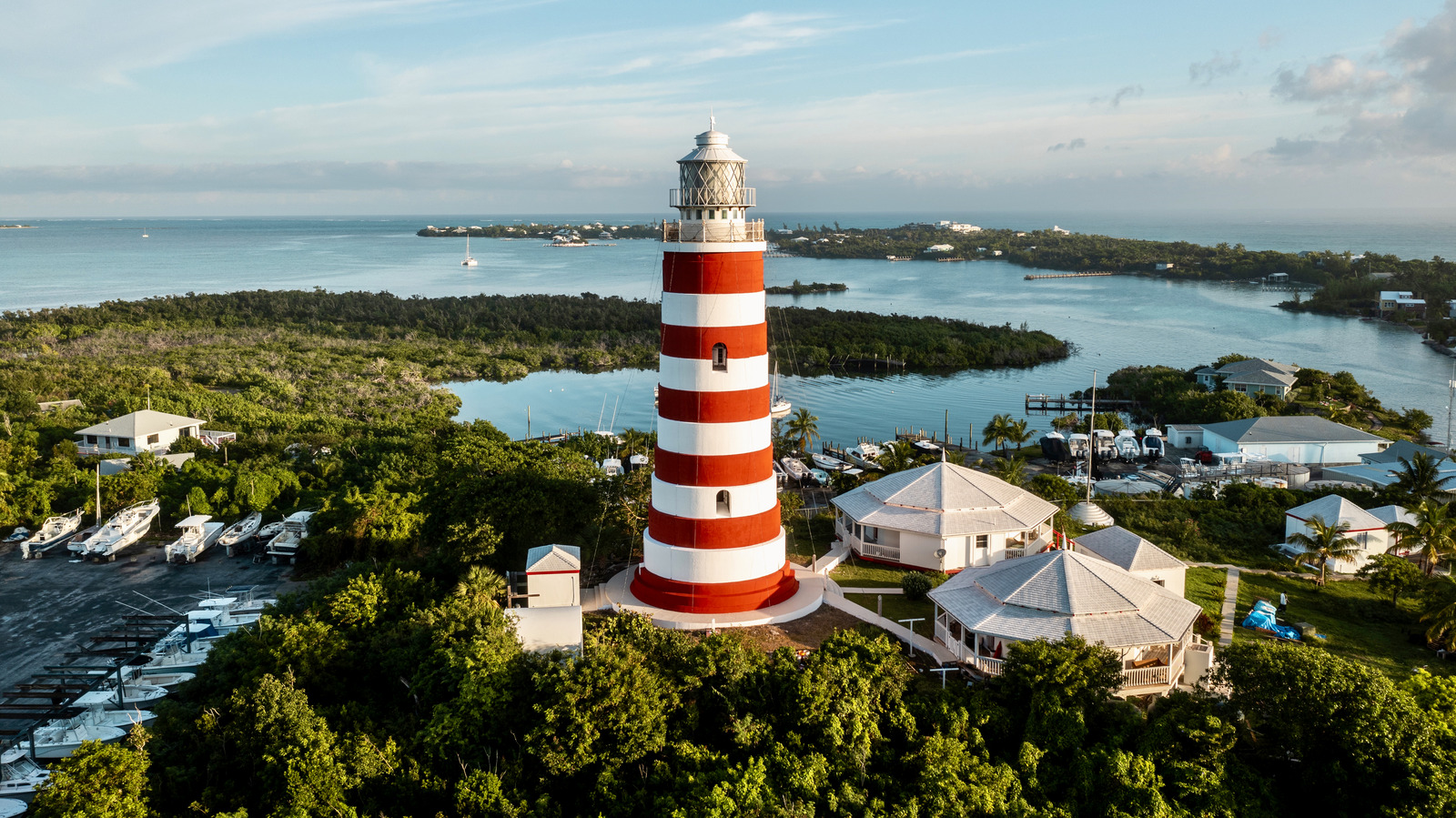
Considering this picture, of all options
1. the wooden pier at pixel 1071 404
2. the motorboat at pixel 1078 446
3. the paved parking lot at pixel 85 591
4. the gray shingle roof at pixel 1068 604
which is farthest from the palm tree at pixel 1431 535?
the wooden pier at pixel 1071 404

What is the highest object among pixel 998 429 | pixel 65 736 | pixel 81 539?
pixel 998 429

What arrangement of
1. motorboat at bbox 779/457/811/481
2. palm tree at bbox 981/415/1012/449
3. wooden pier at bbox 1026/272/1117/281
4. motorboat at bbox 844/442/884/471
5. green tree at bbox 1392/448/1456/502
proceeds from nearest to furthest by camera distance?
green tree at bbox 1392/448/1456/502 → motorboat at bbox 779/457/811/481 → motorboat at bbox 844/442/884/471 → palm tree at bbox 981/415/1012/449 → wooden pier at bbox 1026/272/1117/281

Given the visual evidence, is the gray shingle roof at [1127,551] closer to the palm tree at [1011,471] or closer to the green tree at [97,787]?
the palm tree at [1011,471]

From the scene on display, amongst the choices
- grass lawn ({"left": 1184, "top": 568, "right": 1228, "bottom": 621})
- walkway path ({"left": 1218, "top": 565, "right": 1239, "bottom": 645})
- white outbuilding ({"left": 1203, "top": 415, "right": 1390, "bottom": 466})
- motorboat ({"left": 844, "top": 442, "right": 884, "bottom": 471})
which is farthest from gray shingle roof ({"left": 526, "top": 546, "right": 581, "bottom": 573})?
white outbuilding ({"left": 1203, "top": 415, "right": 1390, "bottom": 466})

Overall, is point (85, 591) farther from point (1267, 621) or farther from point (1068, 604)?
point (1267, 621)

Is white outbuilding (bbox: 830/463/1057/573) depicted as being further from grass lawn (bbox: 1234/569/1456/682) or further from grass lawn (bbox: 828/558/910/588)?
grass lawn (bbox: 1234/569/1456/682)

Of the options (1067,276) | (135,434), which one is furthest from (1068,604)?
(1067,276)
